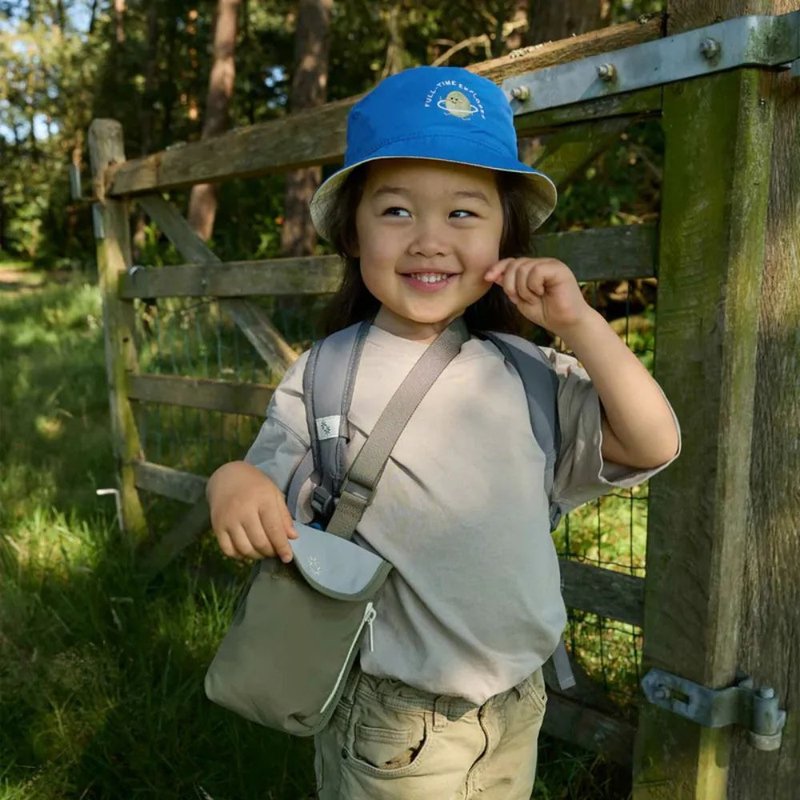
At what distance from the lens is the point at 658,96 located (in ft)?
6.23

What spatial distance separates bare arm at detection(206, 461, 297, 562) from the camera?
1.40 m

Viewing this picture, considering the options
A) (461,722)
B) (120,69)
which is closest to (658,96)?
(461,722)

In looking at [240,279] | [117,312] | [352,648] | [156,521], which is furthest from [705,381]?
[156,521]

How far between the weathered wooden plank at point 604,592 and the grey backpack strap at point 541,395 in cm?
64

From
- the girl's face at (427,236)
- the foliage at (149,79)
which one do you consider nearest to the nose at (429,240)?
the girl's face at (427,236)

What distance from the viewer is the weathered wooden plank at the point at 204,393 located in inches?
126

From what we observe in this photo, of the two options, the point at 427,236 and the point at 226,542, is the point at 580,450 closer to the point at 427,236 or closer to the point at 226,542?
the point at 427,236

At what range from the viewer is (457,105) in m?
1.52

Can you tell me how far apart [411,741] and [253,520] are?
0.52 metres

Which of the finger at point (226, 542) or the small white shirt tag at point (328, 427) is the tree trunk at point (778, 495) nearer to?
the small white shirt tag at point (328, 427)

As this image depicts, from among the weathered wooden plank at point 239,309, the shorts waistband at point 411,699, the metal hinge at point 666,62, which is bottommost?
the shorts waistband at point 411,699

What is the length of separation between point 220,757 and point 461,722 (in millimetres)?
1343

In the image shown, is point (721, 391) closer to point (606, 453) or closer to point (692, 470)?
point (692, 470)

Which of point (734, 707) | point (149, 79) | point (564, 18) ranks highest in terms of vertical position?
point (149, 79)
